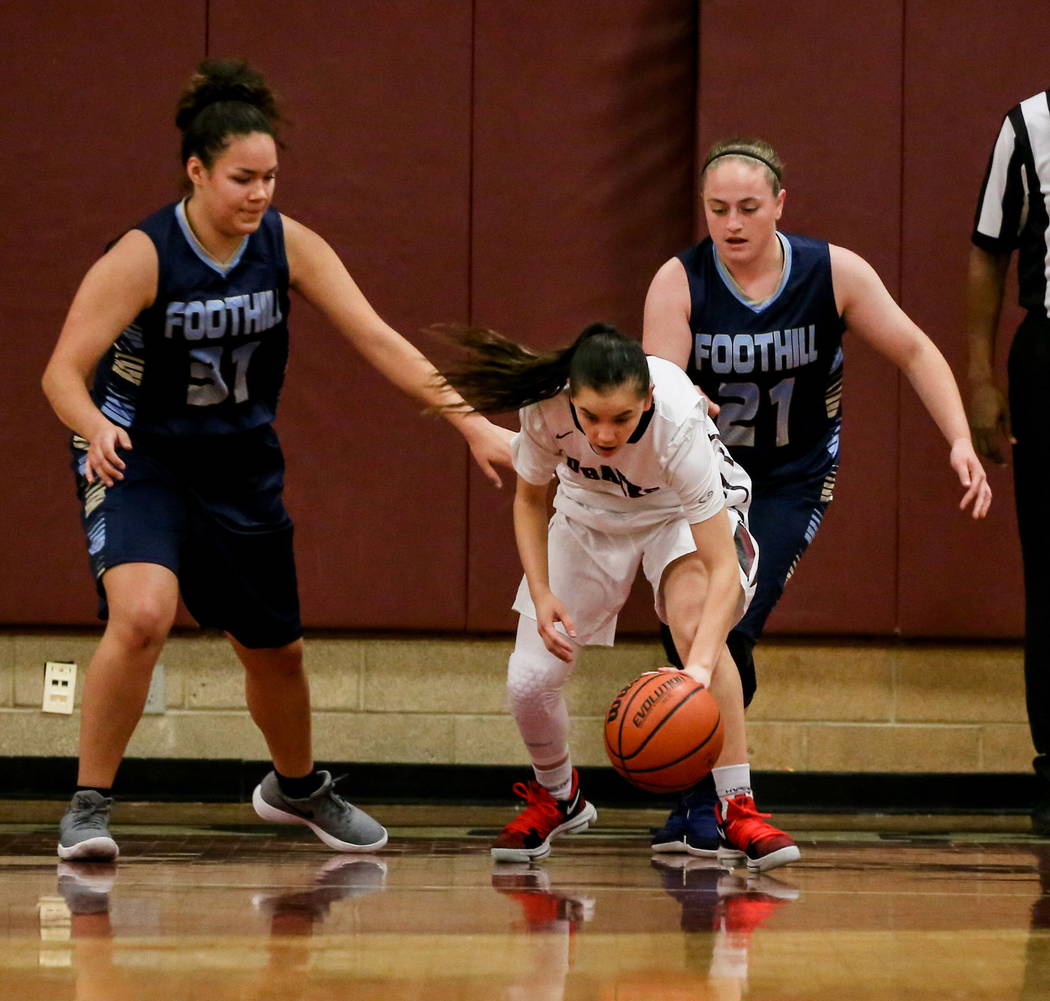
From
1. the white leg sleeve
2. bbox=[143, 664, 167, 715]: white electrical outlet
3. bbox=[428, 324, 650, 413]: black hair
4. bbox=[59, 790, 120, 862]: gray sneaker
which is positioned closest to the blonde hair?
bbox=[428, 324, 650, 413]: black hair

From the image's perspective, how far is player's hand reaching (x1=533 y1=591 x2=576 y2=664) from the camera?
3.41 m

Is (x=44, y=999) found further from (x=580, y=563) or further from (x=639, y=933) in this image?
(x=580, y=563)

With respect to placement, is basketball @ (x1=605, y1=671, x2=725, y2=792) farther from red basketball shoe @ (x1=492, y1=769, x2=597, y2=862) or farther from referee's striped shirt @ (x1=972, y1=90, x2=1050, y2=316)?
referee's striped shirt @ (x1=972, y1=90, x2=1050, y2=316)

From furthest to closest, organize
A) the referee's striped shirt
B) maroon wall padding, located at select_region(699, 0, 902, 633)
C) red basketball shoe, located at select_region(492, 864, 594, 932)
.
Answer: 1. maroon wall padding, located at select_region(699, 0, 902, 633)
2. the referee's striped shirt
3. red basketball shoe, located at select_region(492, 864, 594, 932)

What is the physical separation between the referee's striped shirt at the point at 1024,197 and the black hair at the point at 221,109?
183cm

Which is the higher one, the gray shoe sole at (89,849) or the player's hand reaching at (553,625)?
the player's hand reaching at (553,625)

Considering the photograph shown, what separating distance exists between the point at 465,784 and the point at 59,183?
212 cm

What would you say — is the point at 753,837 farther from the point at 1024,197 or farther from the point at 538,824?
the point at 1024,197

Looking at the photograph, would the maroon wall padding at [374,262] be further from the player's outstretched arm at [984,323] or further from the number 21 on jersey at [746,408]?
the player's outstretched arm at [984,323]

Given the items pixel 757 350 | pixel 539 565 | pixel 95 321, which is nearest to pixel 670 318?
pixel 757 350

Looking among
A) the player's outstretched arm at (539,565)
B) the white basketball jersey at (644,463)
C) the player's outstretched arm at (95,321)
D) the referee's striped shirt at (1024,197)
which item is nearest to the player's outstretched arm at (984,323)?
the referee's striped shirt at (1024,197)

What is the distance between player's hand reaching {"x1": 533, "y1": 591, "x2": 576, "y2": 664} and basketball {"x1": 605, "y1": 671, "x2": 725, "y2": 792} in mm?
190

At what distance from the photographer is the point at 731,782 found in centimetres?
358

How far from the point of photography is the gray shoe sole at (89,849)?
11.4ft
